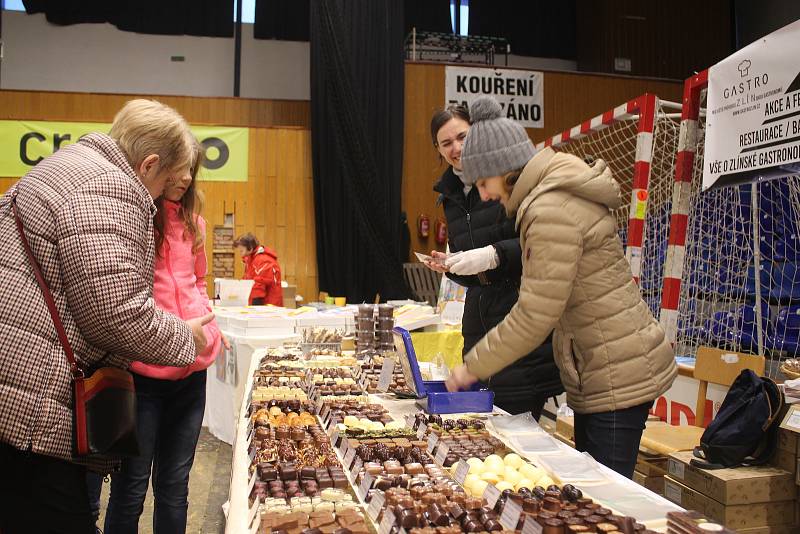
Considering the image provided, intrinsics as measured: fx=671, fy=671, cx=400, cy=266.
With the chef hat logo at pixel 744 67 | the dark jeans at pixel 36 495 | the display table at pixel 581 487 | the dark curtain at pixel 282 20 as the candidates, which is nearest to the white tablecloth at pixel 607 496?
the display table at pixel 581 487

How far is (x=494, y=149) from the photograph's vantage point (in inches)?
75.9

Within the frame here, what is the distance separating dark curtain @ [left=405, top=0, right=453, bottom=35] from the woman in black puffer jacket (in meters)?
10.8

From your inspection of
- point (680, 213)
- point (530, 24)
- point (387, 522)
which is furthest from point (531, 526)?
point (530, 24)

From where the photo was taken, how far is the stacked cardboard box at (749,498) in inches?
117

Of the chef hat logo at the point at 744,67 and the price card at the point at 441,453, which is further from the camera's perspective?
the chef hat logo at the point at 744,67

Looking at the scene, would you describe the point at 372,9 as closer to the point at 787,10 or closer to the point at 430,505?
the point at 787,10

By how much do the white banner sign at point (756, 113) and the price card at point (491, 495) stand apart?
291cm

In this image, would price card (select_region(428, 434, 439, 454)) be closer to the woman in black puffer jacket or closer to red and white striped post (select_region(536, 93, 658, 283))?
the woman in black puffer jacket

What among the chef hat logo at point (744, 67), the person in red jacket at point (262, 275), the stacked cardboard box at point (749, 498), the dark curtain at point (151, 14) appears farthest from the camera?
the dark curtain at point (151, 14)

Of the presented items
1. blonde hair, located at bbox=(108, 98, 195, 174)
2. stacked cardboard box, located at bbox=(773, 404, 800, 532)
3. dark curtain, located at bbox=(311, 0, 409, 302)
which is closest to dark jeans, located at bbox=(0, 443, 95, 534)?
blonde hair, located at bbox=(108, 98, 195, 174)

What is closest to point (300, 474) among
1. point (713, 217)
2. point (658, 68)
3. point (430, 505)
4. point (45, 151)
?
point (430, 505)

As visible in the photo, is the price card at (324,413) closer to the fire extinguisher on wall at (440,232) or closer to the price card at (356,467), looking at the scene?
the price card at (356,467)

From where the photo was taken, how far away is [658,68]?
13344mm

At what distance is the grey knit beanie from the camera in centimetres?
193
